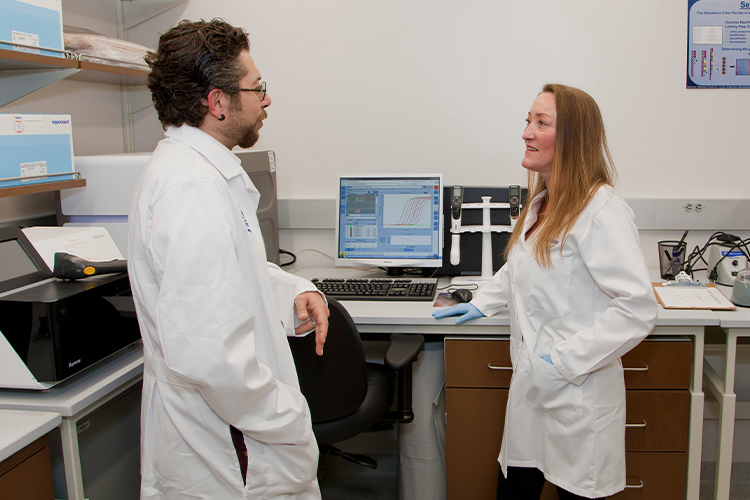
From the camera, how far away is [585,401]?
A: 1.40m

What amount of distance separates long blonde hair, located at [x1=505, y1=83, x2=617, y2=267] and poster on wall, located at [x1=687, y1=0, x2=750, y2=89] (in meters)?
1.14

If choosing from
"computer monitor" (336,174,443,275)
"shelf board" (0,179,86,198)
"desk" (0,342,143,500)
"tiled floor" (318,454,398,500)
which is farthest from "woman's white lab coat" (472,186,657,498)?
"shelf board" (0,179,86,198)

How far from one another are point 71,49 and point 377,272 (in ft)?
4.45

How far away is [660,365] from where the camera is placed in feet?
5.63

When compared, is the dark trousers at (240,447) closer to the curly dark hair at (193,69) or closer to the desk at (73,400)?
the desk at (73,400)

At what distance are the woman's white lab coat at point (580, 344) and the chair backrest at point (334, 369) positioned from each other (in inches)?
16.8

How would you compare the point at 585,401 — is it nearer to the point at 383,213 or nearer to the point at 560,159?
the point at 560,159

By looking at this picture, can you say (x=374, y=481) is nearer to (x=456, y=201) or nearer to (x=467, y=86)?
(x=456, y=201)

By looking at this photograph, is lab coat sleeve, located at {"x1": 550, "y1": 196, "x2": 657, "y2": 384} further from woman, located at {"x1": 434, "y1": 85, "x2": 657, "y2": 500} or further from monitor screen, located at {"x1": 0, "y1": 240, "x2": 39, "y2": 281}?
monitor screen, located at {"x1": 0, "y1": 240, "x2": 39, "y2": 281}

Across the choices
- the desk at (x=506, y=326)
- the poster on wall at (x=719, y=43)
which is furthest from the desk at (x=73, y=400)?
the poster on wall at (x=719, y=43)

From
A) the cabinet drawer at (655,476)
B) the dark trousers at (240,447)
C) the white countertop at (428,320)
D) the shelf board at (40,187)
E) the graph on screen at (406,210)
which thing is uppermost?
the shelf board at (40,187)

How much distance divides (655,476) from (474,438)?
55 centimetres

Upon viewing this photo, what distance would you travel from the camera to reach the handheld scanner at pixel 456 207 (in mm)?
2164

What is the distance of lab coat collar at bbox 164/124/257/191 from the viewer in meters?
1.11
